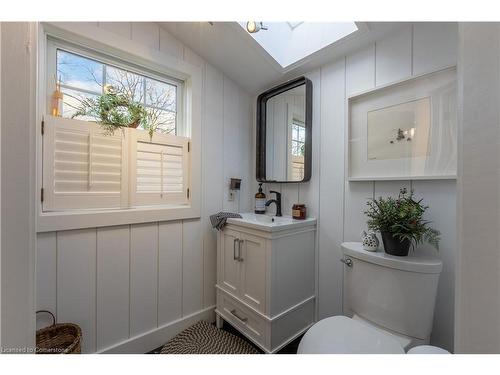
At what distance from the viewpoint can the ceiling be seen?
1153 millimetres

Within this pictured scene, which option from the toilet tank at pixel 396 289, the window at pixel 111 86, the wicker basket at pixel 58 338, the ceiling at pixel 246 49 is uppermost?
the ceiling at pixel 246 49

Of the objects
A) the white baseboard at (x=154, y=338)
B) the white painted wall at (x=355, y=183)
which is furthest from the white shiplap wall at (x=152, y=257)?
the white painted wall at (x=355, y=183)

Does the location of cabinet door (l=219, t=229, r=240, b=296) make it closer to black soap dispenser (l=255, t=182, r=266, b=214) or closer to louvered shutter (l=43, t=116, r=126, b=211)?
black soap dispenser (l=255, t=182, r=266, b=214)

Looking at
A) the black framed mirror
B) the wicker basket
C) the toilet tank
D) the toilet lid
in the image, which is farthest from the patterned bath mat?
the black framed mirror

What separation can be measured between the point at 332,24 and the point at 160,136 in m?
1.21

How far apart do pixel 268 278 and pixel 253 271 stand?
0.12m

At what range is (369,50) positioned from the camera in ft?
3.85

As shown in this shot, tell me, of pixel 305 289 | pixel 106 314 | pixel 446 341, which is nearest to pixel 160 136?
pixel 106 314

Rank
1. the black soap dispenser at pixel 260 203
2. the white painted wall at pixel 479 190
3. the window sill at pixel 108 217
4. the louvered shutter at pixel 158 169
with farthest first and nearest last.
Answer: the black soap dispenser at pixel 260 203, the louvered shutter at pixel 158 169, the window sill at pixel 108 217, the white painted wall at pixel 479 190

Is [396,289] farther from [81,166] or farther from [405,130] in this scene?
[81,166]

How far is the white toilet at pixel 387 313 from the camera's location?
0.79 metres

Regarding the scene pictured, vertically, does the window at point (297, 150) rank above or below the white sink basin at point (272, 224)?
above

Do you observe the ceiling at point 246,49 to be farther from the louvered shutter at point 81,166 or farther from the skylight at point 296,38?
the louvered shutter at point 81,166

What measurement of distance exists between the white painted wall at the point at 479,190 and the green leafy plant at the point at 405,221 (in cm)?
68
